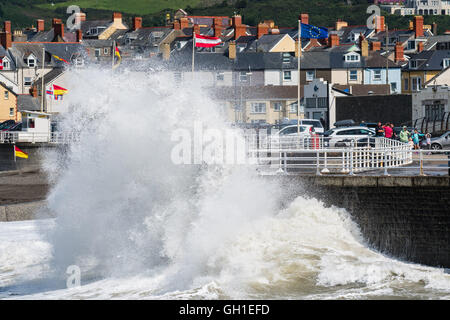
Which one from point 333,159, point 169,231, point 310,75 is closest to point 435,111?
point 333,159

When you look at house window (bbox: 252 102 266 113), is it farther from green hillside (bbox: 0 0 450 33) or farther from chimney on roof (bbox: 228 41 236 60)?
green hillside (bbox: 0 0 450 33)

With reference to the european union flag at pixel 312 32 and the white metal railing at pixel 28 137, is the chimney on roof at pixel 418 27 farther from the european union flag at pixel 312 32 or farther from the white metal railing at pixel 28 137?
the european union flag at pixel 312 32

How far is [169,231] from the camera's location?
17.9m

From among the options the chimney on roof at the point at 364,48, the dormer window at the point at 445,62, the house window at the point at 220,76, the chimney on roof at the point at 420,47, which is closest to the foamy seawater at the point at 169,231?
the house window at the point at 220,76

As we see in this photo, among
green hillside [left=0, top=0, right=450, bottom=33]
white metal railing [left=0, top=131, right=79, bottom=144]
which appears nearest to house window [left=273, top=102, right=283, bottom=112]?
white metal railing [left=0, top=131, right=79, bottom=144]

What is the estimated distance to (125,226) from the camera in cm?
1866

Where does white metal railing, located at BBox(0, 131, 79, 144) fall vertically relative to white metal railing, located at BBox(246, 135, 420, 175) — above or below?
above

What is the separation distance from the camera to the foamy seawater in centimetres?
1681

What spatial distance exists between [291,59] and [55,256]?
6373 centimetres

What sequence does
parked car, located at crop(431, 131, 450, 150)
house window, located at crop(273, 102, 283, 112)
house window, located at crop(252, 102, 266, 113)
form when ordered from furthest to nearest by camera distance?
house window, located at crop(273, 102, 283, 112) → house window, located at crop(252, 102, 266, 113) → parked car, located at crop(431, 131, 450, 150)

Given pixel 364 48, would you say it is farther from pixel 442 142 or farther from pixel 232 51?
pixel 442 142

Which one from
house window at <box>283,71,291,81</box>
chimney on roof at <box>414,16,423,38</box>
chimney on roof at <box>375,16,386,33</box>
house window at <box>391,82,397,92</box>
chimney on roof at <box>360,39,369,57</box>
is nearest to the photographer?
chimney on roof at <box>360,39,369,57</box>

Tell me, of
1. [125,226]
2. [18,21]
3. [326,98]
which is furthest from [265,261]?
[18,21]

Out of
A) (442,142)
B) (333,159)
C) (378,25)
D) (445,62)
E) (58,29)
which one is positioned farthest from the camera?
(378,25)
